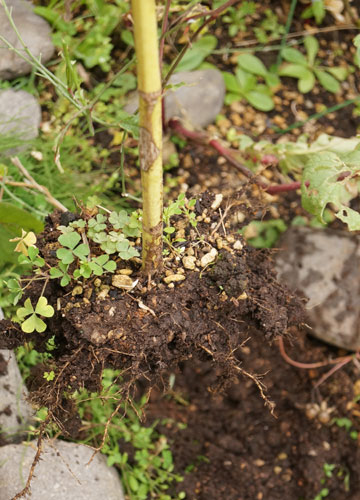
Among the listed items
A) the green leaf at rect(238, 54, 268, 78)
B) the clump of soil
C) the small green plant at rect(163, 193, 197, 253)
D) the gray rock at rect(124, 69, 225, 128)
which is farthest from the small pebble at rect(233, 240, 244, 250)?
the green leaf at rect(238, 54, 268, 78)

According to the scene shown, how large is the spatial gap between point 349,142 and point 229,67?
83 centimetres

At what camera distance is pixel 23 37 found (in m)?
2.04

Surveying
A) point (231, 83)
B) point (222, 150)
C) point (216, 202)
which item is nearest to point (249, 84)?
point (231, 83)

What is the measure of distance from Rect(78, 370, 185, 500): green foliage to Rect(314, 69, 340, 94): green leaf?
155cm

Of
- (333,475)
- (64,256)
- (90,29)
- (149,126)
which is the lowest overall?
(333,475)

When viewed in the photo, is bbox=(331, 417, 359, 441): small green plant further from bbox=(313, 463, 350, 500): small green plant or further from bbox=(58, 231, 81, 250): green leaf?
bbox=(58, 231, 81, 250): green leaf

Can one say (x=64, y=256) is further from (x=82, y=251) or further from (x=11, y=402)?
(x=11, y=402)

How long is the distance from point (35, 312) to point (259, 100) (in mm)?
1548

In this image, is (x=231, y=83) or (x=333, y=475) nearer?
(x=333, y=475)

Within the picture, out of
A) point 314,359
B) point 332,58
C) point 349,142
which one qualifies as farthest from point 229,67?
point 314,359

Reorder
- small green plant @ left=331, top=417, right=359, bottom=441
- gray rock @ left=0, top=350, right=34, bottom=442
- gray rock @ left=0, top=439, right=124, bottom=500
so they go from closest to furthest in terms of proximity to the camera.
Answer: gray rock @ left=0, top=439, right=124, bottom=500 → gray rock @ left=0, top=350, right=34, bottom=442 → small green plant @ left=331, top=417, right=359, bottom=441

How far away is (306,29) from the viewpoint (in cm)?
245

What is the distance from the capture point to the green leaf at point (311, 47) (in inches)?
93.4

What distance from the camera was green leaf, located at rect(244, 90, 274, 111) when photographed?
2307mm
